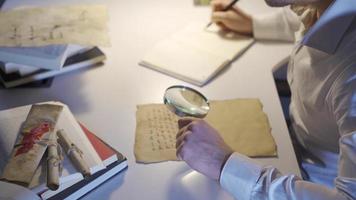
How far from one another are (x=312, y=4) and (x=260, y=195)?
1.47 feet

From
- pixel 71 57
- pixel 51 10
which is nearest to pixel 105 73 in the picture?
pixel 71 57

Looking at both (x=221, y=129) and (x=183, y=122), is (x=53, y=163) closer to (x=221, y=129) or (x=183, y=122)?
(x=183, y=122)

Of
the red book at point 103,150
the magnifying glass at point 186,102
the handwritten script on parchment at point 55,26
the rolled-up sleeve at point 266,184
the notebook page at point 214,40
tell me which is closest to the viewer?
the rolled-up sleeve at point 266,184

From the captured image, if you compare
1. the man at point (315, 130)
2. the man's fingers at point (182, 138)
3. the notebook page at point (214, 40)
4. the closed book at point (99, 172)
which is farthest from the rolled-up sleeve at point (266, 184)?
the notebook page at point (214, 40)

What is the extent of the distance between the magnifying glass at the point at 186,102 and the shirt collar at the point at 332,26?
0.90ft

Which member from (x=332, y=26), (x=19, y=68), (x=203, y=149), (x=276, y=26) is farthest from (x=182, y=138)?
(x=276, y=26)

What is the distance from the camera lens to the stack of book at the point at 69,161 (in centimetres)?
76

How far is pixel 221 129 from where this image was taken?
3.13 ft

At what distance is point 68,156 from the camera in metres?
0.80

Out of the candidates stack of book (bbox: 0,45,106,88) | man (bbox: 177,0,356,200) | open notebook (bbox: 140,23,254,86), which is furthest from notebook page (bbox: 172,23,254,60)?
stack of book (bbox: 0,45,106,88)

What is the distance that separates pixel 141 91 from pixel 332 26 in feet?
1.62

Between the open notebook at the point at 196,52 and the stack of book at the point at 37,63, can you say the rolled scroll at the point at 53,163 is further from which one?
the open notebook at the point at 196,52

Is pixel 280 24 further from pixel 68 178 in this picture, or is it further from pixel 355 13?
pixel 68 178

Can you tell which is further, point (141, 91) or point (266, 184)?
point (141, 91)
